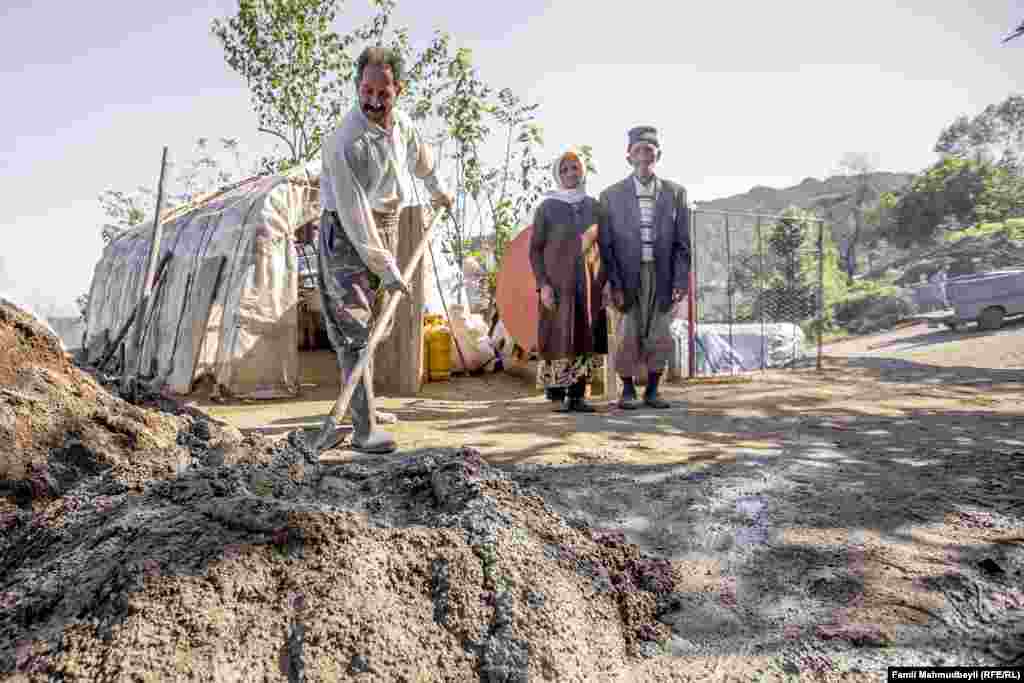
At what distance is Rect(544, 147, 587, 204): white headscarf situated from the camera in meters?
4.72

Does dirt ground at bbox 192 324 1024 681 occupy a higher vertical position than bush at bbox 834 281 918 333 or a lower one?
lower

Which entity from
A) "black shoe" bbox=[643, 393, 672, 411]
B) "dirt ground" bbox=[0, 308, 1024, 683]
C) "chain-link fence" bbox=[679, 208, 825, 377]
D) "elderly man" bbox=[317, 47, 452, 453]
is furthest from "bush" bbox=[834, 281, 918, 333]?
"elderly man" bbox=[317, 47, 452, 453]

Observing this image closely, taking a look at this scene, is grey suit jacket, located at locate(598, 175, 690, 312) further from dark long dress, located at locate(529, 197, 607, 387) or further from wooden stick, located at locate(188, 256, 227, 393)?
wooden stick, located at locate(188, 256, 227, 393)

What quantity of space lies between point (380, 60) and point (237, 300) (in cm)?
410

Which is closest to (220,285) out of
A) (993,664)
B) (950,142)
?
(993,664)

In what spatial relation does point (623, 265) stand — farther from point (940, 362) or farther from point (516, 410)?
point (940, 362)

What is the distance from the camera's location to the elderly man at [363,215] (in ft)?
9.33

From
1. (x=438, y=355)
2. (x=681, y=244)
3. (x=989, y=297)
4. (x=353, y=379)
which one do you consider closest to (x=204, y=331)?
(x=438, y=355)

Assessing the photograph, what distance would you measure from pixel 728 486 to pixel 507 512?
102cm

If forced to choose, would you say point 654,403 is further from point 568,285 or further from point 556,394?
point 568,285

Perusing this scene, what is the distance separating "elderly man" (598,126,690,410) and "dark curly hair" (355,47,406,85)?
2109 millimetres

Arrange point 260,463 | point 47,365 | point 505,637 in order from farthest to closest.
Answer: point 47,365, point 260,463, point 505,637

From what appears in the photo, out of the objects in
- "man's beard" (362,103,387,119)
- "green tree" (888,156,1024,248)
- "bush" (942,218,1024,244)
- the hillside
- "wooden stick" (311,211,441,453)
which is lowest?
"wooden stick" (311,211,441,453)

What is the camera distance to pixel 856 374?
320 inches
